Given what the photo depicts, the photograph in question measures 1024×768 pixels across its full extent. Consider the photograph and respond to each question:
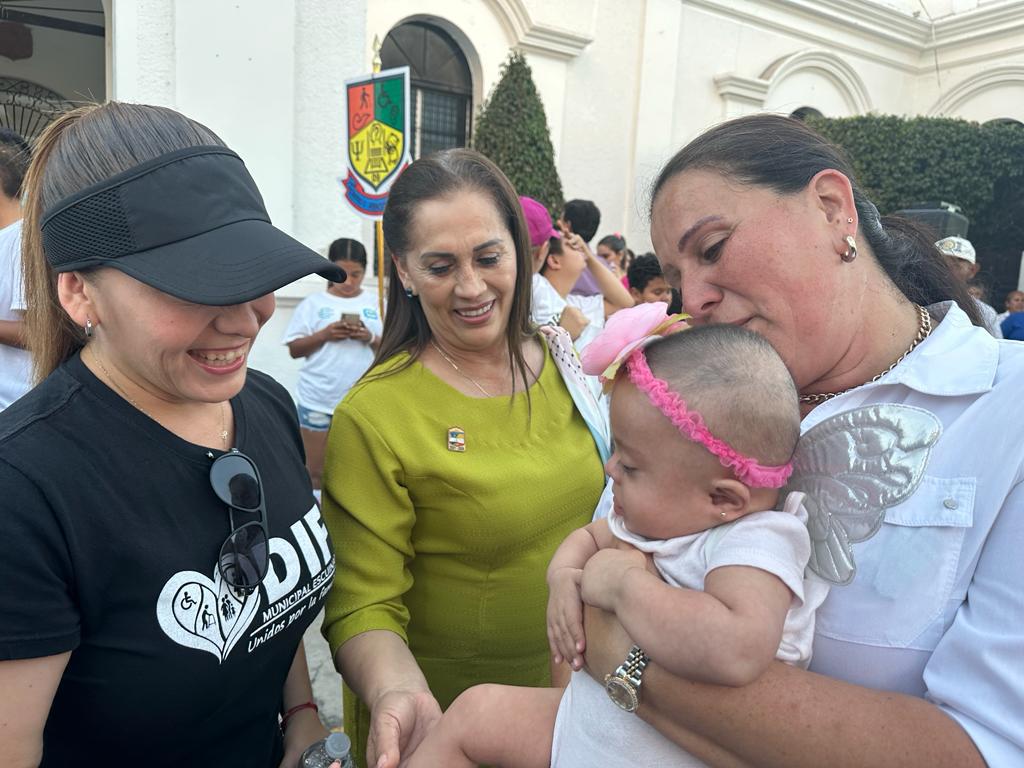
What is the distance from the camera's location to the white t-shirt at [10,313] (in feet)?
11.8

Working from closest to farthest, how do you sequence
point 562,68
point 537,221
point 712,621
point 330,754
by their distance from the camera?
point 712,621, point 330,754, point 537,221, point 562,68

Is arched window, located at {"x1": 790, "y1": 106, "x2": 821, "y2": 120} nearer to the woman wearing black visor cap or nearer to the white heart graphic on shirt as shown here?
the woman wearing black visor cap

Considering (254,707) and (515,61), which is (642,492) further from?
(515,61)

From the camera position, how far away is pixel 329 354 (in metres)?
6.47

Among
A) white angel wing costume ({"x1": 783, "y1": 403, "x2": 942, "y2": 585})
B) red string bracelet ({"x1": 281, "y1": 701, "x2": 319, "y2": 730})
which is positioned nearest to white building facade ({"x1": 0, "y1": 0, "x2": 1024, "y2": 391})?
white angel wing costume ({"x1": 783, "y1": 403, "x2": 942, "y2": 585})

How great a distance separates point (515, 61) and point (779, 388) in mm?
10279

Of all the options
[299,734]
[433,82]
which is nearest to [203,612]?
[299,734]

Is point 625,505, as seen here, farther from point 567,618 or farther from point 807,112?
point 807,112

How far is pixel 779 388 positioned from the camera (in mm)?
1405

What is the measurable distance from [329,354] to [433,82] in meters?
6.28

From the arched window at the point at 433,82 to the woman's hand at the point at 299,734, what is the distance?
9.71 metres

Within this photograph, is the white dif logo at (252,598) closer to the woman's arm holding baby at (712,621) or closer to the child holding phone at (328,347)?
the woman's arm holding baby at (712,621)

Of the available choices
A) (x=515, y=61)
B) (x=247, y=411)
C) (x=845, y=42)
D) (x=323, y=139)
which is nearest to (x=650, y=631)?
(x=247, y=411)

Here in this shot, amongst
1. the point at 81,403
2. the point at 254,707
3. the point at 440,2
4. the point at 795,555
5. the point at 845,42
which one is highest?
the point at 845,42
